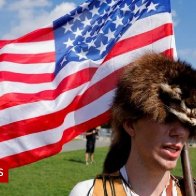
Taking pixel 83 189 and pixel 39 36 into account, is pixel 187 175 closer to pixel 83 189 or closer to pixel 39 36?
pixel 83 189

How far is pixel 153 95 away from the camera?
2441 mm

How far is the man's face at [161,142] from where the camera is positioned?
234 centimetres

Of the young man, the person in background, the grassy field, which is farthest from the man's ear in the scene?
the person in background

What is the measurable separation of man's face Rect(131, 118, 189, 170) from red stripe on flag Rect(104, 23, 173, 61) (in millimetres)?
1676

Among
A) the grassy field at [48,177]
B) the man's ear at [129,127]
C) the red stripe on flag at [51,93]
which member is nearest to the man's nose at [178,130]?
the man's ear at [129,127]

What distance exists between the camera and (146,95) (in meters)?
2.44

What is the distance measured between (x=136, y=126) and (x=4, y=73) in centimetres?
191

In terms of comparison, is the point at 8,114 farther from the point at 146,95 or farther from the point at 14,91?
the point at 146,95

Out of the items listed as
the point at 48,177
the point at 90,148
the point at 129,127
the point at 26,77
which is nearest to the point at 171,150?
the point at 129,127

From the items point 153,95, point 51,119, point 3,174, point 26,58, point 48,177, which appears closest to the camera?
point 153,95

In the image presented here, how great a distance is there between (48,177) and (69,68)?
9.65m

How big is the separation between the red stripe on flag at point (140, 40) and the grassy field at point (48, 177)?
22.6 feet

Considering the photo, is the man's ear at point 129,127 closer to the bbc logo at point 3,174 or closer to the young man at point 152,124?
the young man at point 152,124

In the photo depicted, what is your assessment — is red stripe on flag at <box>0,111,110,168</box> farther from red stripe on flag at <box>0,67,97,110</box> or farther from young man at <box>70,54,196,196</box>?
young man at <box>70,54,196,196</box>
